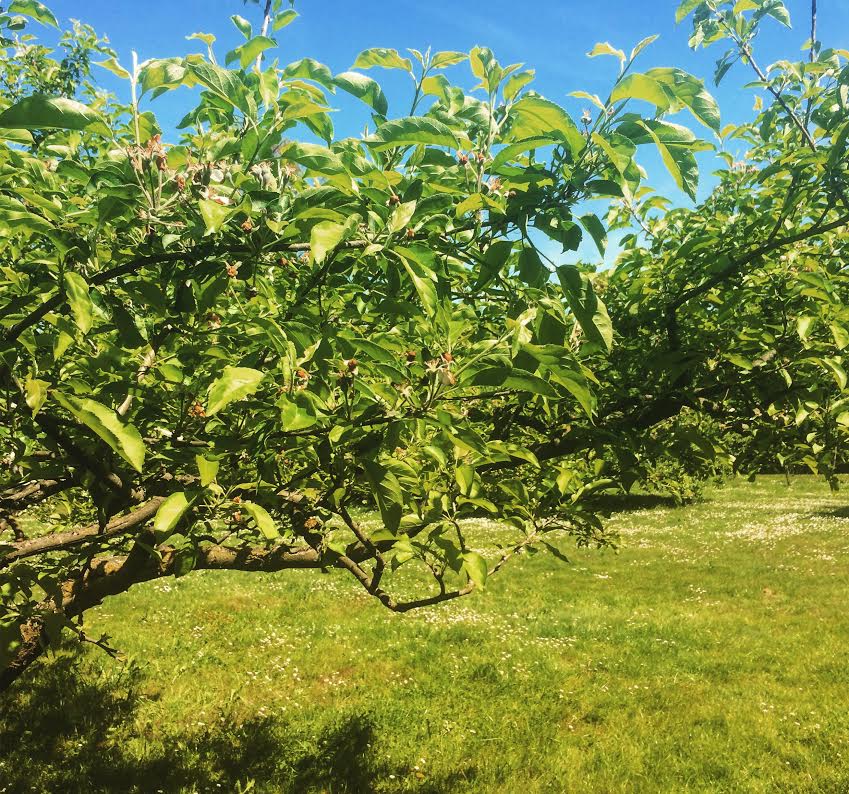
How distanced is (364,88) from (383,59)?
9 centimetres

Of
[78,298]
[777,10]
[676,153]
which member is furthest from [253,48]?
[777,10]

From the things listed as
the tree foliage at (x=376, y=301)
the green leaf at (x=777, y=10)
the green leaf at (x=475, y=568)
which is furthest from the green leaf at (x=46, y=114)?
the green leaf at (x=777, y=10)

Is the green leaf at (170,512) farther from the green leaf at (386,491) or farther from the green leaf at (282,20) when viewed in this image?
the green leaf at (282,20)

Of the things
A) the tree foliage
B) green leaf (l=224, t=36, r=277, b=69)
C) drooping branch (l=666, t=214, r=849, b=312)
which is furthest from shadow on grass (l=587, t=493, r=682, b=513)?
green leaf (l=224, t=36, r=277, b=69)

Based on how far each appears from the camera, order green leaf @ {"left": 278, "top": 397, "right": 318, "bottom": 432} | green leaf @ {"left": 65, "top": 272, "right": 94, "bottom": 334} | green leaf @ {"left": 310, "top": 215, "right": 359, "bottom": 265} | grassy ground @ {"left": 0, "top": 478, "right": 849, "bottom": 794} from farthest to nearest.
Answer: grassy ground @ {"left": 0, "top": 478, "right": 849, "bottom": 794}
green leaf @ {"left": 278, "top": 397, "right": 318, "bottom": 432}
green leaf @ {"left": 65, "top": 272, "right": 94, "bottom": 334}
green leaf @ {"left": 310, "top": 215, "right": 359, "bottom": 265}

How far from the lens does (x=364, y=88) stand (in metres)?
1.65

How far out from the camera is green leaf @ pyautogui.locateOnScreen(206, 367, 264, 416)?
4.61ft

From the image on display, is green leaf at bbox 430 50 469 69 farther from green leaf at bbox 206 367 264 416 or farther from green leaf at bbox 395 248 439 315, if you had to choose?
green leaf at bbox 206 367 264 416

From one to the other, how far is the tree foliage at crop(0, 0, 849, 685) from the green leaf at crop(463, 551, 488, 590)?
0.06 ft

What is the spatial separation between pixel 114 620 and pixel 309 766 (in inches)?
234

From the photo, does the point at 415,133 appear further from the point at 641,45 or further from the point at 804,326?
the point at 804,326

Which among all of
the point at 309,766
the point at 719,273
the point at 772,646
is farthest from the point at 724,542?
the point at 719,273

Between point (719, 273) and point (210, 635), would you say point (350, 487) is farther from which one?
point (210, 635)

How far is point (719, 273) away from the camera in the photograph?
9.91 ft
